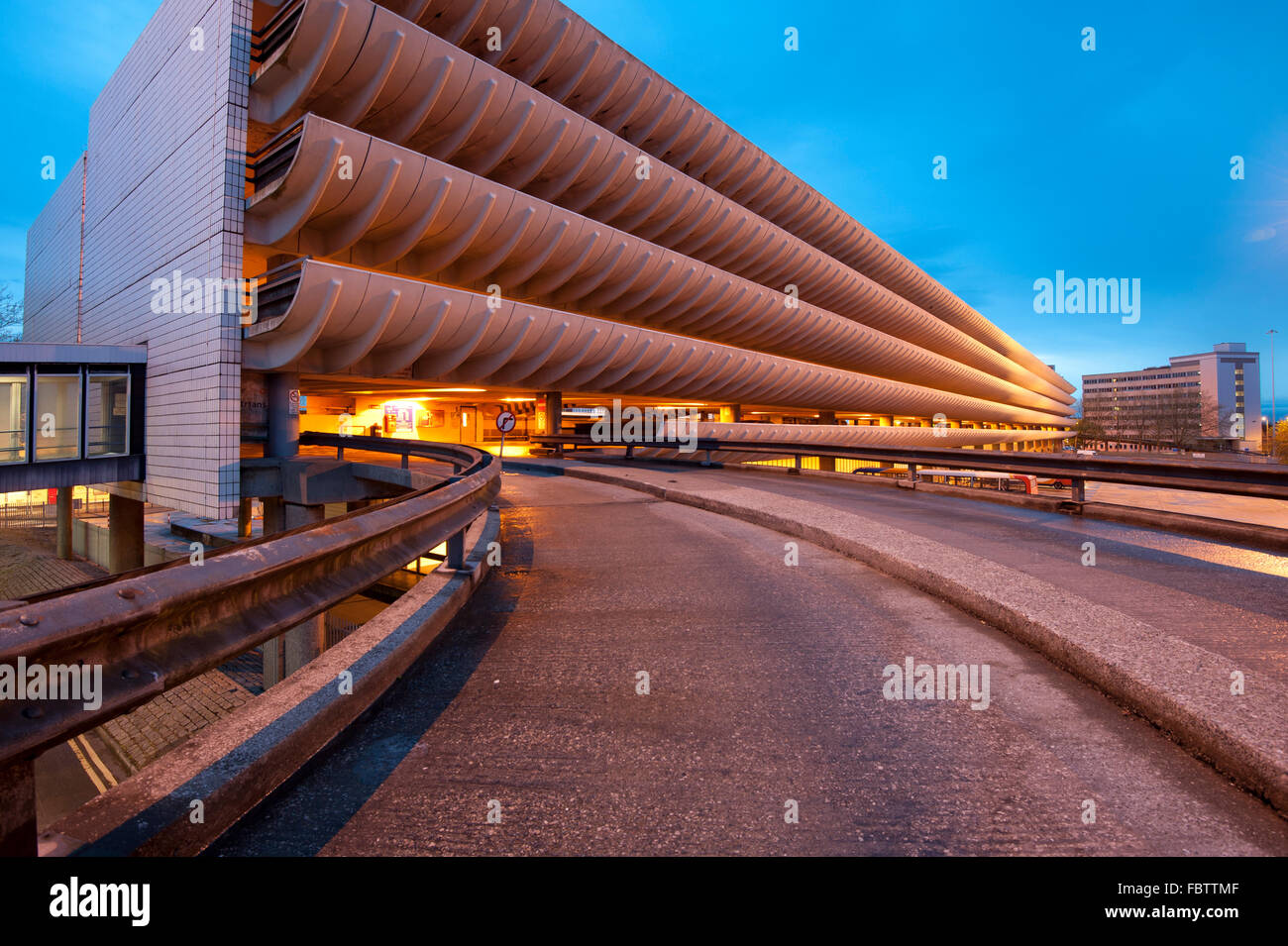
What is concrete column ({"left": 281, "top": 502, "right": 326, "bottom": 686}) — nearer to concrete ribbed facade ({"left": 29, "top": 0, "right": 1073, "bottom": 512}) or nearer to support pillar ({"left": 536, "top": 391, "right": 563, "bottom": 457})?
concrete ribbed facade ({"left": 29, "top": 0, "right": 1073, "bottom": 512})

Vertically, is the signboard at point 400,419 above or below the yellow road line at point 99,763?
above

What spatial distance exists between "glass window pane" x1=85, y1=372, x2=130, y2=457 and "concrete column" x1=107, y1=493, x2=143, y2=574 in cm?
687

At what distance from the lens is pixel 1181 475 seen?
8.32 m

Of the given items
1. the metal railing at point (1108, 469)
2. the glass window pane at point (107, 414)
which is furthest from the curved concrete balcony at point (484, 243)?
the metal railing at point (1108, 469)

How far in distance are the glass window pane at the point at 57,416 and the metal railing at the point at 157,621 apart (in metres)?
21.0

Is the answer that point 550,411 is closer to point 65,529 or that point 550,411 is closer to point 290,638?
point 290,638

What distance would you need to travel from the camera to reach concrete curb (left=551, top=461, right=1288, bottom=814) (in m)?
2.59

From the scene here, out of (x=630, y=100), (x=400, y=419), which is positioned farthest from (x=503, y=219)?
(x=400, y=419)

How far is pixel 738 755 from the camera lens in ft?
9.00

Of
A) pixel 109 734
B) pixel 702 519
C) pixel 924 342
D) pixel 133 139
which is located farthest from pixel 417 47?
pixel 924 342

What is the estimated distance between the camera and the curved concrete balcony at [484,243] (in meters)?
18.1

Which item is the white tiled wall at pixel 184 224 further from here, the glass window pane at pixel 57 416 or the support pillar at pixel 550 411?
the support pillar at pixel 550 411

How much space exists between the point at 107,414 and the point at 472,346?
1252cm

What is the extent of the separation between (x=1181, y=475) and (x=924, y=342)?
64.8 m
